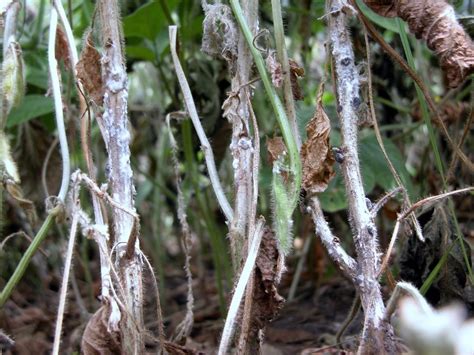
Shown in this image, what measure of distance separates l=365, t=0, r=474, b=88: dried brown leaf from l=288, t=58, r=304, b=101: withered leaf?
14 cm

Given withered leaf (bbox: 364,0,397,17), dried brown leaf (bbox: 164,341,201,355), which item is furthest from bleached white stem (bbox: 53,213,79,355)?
withered leaf (bbox: 364,0,397,17)

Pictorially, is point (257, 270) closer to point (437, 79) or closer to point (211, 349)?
point (211, 349)

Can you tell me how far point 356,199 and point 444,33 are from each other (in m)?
0.22

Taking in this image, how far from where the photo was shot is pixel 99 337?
2.74 ft

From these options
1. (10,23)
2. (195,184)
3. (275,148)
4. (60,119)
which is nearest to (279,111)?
(275,148)

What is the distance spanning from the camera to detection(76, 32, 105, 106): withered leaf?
921 millimetres

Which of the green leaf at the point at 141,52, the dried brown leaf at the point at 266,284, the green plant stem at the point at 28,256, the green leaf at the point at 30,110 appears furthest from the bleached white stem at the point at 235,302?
the green leaf at the point at 141,52

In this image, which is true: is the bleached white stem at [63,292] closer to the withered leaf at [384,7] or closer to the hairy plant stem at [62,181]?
the hairy plant stem at [62,181]

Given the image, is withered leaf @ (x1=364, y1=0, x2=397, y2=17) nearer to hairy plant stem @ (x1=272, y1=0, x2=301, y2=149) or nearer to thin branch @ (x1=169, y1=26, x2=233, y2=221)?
hairy plant stem @ (x1=272, y1=0, x2=301, y2=149)

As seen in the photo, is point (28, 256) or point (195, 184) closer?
point (28, 256)

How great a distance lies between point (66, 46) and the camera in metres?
1.06

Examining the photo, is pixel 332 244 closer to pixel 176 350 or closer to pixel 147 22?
pixel 176 350

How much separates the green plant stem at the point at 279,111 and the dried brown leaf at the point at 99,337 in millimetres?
248

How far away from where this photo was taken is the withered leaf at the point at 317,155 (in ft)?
2.84
